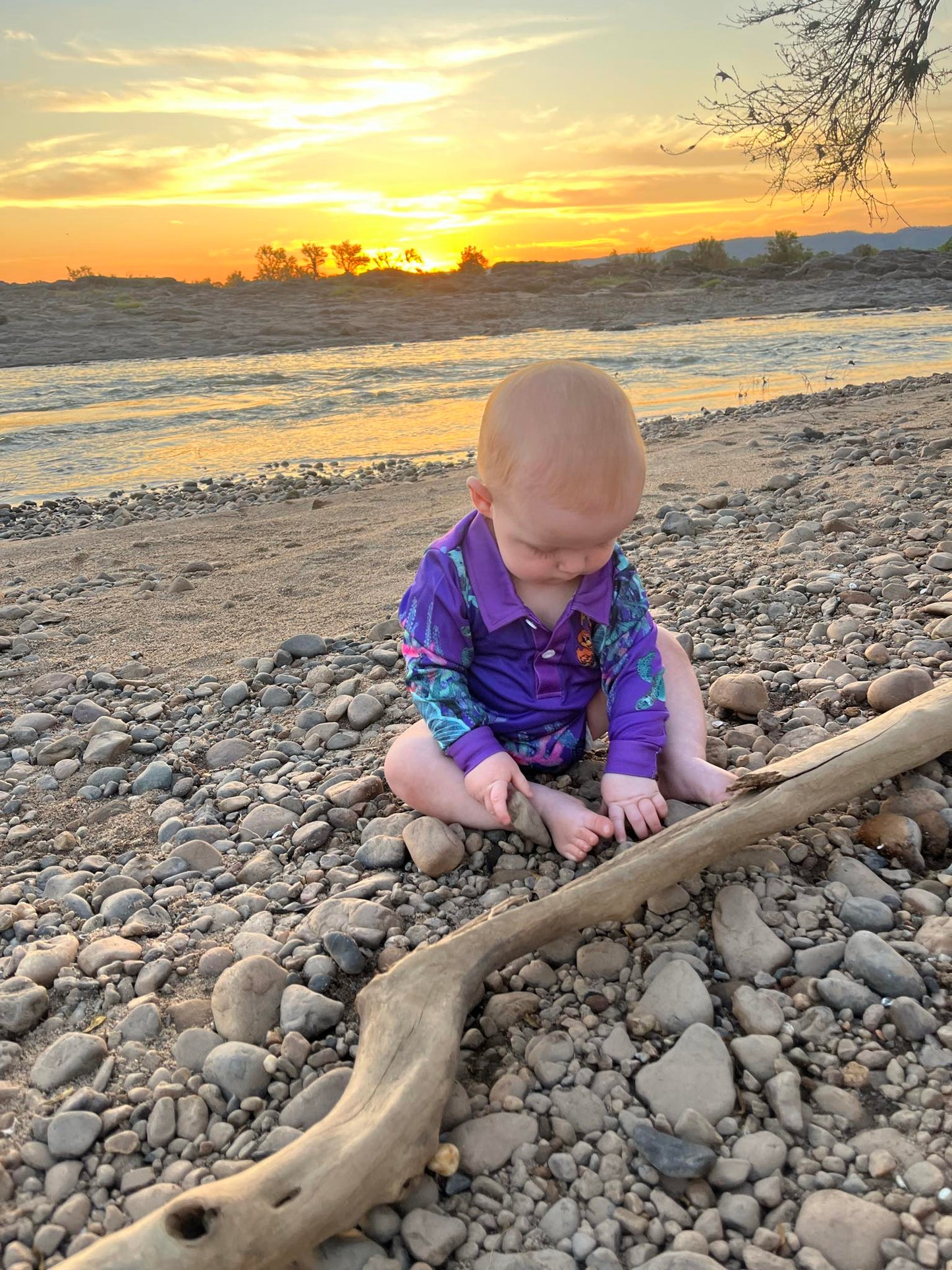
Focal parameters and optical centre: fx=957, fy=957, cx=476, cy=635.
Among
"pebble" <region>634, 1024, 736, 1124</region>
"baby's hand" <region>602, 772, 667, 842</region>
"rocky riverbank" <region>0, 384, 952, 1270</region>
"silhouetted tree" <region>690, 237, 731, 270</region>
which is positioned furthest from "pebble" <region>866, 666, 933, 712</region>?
"silhouetted tree" <region>690, 237, 731, 270</region>

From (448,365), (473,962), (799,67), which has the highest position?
(799,67)

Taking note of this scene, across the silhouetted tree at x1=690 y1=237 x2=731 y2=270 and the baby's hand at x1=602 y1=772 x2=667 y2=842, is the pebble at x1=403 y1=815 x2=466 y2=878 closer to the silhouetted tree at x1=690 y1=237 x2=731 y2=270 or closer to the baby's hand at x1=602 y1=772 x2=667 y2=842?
the baby's hand at x1=602 y1=772 x2=667 y2=842

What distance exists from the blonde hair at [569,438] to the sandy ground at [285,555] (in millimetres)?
2253

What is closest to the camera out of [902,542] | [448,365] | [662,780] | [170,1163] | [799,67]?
[170,1163]

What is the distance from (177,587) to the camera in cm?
522

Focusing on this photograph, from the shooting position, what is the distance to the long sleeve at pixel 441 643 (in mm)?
2459

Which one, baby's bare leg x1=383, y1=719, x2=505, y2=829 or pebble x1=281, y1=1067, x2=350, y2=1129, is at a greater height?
baby's bare leg x1=383, y1=719, x2=505, y2=829

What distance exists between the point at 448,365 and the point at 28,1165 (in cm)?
1561

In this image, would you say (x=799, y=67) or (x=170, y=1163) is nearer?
(x=170, y=1163)

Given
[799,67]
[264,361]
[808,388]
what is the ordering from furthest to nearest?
[264,361], [808,388], [799,67]

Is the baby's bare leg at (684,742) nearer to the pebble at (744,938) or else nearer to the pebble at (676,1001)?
the pebble at (744,938)

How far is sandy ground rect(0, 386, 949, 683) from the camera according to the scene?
4.44 m

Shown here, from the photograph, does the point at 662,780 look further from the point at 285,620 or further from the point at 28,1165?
the point at 285,620

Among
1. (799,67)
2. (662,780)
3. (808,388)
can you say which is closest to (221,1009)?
(662,780)
